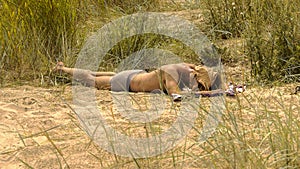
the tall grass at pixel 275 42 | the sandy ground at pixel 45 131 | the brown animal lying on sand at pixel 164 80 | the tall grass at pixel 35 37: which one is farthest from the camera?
the tall grass at pixel 35 37

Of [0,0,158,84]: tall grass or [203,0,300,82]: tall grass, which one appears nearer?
[203,0,300,82]: tall grass

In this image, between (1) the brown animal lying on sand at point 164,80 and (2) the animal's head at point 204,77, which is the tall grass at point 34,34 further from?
(2) the animal's head at point 204,77

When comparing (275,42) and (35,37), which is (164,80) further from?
(35,37)

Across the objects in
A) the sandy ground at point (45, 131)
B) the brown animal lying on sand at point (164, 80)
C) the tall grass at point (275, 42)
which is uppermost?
the tall grass at point (275, 42)

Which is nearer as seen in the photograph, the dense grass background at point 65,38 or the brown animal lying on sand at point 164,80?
the brown animal lying on sand at point 164,80

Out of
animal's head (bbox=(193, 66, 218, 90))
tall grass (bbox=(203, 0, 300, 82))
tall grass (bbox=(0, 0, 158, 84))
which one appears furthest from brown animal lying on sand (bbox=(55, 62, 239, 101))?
tall grass (bbox=(203, 0, 300, 82))

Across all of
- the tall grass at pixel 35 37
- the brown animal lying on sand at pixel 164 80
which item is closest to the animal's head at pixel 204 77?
the brown animal lying on sand at pixel 164 80

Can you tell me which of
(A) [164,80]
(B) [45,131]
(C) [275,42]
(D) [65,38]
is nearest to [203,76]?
(A) [164,80]

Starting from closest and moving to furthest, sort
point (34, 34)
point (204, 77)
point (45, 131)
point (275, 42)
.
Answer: point (45, 131)
point (204, 77)
point (275, 42)
point (34, 34)

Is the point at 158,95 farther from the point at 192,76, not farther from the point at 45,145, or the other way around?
the point at 45,145

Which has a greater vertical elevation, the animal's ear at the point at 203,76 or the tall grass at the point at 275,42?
the tall grass at the point at 275,42

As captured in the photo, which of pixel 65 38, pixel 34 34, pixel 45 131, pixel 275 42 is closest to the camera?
pixel 45 131

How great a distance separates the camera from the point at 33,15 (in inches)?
215

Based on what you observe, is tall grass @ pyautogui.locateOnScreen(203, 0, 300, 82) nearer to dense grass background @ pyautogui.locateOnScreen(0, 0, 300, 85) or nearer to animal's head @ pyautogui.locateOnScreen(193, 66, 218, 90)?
dense grass background @ pyautogui.locateOnScreen(0, 0, 300, 85)
